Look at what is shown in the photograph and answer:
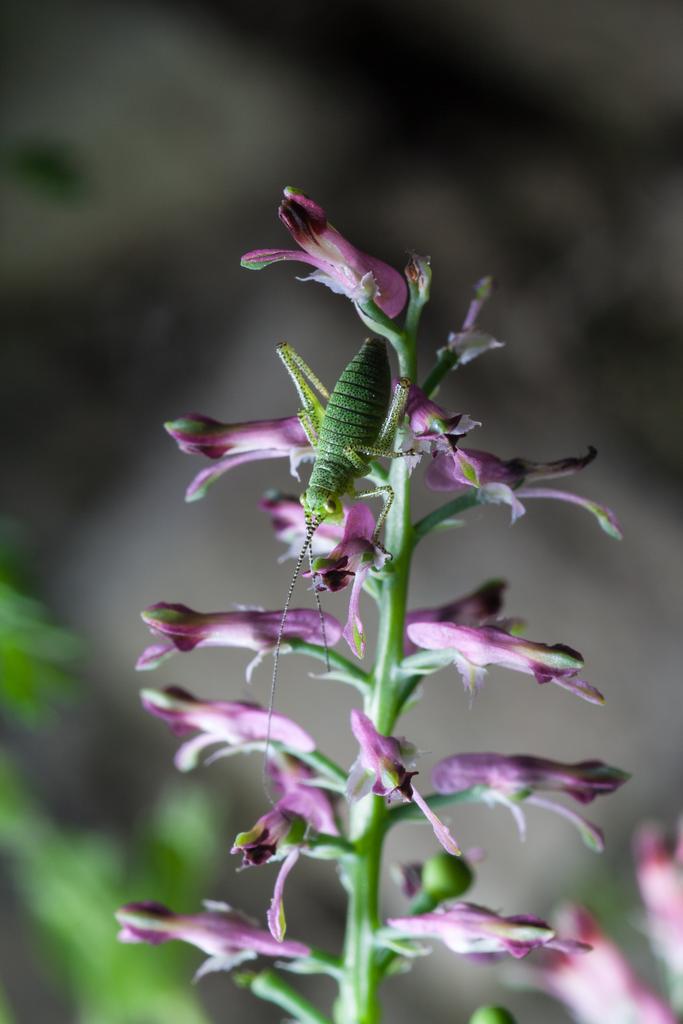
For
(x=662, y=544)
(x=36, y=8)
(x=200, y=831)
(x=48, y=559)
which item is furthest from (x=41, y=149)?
(x=662, y=544)

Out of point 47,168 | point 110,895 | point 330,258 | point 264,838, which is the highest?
point 47,168

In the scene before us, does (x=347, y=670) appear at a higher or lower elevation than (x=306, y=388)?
lower

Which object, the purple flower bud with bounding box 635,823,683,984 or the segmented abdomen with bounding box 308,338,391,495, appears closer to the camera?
the segmented abdomen with bounding box 308,338,391,495

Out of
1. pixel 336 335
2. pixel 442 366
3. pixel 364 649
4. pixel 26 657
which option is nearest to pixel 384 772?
pixel 364 649

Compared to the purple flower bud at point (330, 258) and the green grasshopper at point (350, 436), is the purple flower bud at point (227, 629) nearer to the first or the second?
the green grasshopper at point (350, 436)

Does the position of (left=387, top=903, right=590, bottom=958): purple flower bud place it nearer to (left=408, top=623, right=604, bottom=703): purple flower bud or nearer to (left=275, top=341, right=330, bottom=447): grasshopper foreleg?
(left=408, top=623, right=604, bottom=703): purple flower bud

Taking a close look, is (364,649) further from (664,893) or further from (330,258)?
(664,893)

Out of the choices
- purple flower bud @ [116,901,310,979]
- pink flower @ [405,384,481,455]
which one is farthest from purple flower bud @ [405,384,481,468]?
purple flower bud @ [116,901,310,979]
